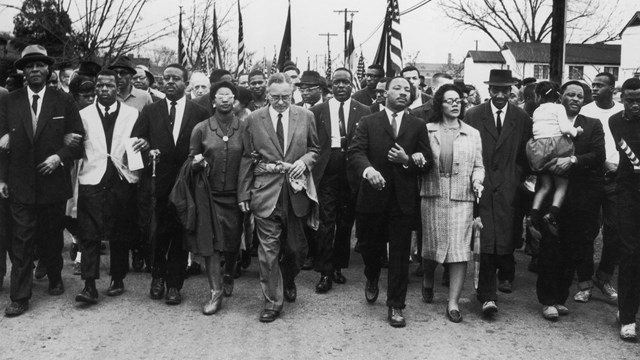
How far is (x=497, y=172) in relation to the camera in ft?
21.0

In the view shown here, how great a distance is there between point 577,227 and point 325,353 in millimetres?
2830

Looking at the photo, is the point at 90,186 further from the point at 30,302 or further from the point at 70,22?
the point at 70,22

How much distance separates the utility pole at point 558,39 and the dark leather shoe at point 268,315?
889cm

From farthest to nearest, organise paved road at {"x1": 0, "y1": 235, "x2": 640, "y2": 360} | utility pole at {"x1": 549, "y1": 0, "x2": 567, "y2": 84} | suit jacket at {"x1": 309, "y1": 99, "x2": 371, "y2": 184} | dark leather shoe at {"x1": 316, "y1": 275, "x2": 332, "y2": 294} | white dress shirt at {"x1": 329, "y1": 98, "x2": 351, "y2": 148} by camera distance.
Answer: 1. utility pole at {"x1": 549, "y1": 0, "x2": 567, "y2": 84}
2. white dress shirt at {"x1": 329, "y1": 98, "x2": 351, "y2": 148}
3. suit jacket at {"x1": 309, "y1": 99, "x2": 371, "y2": 184}
4. dark leather shoe at {"x1": 316, "y1": 275, "x2": 332, "y2": 294}
5. paved road at {"x1": 0, "y1": 235, "x2": 640, "y2": 360}

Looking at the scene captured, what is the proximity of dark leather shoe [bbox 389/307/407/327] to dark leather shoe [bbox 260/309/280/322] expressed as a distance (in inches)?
40.8

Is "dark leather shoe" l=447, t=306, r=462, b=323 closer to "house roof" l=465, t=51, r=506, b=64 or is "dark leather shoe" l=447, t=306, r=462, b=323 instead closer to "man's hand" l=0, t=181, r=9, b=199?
"man's hand" l=0, t=181, r=9, b=199

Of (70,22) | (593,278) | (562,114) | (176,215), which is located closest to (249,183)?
(176,215)

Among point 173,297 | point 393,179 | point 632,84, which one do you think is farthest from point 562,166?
point 173,297

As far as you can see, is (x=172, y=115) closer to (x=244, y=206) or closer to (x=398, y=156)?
(x=244, y=206)

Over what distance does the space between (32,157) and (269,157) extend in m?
2.27

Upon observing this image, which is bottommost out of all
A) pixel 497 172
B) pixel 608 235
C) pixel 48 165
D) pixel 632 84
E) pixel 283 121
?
pixel 608 235

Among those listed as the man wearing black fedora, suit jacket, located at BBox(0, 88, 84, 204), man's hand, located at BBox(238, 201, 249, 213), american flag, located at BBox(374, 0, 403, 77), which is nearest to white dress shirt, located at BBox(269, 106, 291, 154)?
man's hand, located at BBox(238, 201, 249, 213)

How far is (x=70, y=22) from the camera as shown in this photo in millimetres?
13141

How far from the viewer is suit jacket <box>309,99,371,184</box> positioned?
23.9 ft
